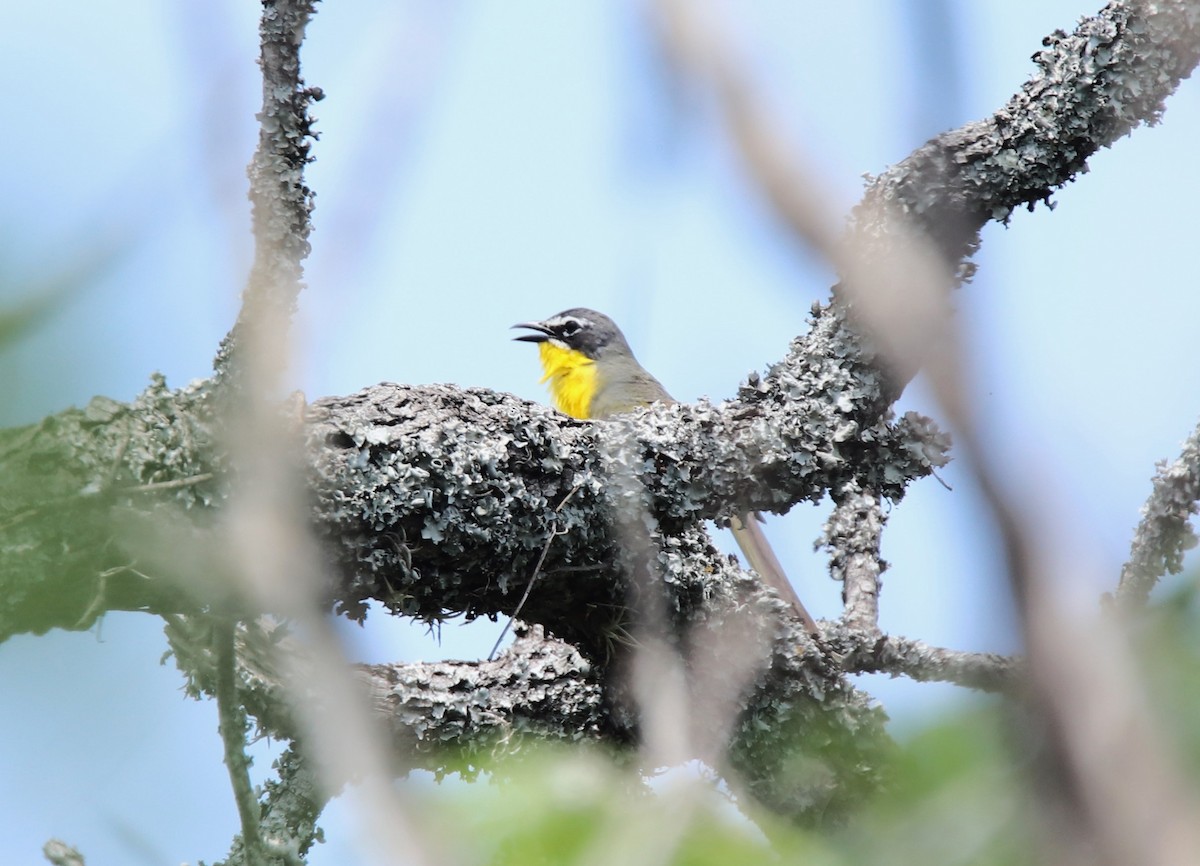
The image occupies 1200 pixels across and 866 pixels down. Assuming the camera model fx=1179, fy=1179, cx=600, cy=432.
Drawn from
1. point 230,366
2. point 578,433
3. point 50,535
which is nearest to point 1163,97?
point 578,433

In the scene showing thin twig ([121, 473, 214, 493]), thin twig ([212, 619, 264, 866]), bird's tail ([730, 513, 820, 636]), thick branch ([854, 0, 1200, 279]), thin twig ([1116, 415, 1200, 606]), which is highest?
bird's tail ([730, 513, 820, 636])

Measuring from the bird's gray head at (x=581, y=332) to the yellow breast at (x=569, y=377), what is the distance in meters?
0.05

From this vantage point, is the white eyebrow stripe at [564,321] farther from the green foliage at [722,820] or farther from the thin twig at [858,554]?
the green foliage at [722,820]

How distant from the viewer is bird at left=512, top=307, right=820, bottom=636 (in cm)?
→ 732

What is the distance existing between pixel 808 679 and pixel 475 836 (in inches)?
90.5

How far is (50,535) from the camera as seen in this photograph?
6.18 ft

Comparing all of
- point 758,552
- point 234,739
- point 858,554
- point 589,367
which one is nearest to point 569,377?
point 589,367

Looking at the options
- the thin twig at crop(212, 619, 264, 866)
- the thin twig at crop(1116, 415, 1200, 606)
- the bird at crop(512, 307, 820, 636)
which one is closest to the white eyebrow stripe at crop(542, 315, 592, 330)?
the bird at crop(512, 307, 820, 636)

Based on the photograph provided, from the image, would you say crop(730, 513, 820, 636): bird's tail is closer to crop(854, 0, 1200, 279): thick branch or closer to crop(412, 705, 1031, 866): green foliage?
crop(854, 0, 1200, 279): thick branch

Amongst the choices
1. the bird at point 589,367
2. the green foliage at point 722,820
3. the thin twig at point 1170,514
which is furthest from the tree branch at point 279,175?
the bird at point 589,367

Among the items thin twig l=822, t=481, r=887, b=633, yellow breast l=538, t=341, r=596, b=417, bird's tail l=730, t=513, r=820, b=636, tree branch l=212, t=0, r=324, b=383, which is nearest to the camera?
tree branch l=212, t=0, r=324, b=383

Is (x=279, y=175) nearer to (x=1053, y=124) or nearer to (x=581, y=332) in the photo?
(x=1053, y=124)

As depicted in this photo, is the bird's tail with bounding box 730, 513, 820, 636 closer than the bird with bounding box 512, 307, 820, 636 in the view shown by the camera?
Yes

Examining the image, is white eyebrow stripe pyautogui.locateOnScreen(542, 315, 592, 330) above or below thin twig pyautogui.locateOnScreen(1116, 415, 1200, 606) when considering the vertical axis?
above
